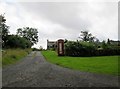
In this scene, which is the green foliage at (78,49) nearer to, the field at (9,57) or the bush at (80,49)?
the bush at (80,49)

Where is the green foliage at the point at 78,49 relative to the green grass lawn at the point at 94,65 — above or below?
above

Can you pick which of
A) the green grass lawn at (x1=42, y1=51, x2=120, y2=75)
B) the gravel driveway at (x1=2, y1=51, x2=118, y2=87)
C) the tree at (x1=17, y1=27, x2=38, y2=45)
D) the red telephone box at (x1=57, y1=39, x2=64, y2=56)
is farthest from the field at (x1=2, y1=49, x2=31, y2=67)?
the tree at (x1=17, y1=27, x2=38, y2=45)

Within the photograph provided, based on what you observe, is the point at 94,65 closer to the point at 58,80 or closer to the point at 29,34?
the point at 58,80

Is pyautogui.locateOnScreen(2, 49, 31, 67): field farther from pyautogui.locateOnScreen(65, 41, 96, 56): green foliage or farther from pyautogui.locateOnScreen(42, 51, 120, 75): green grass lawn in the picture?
pyautogui.locateOnScreen(65, 41, 96, 56): green foliage

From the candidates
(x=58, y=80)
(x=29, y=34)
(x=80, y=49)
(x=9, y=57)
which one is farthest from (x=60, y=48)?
(x=29, y=34)

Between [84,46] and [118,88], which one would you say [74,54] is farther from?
[118,88]

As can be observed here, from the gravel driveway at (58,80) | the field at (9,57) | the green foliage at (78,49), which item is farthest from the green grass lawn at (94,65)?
the green foliage at (78,49)

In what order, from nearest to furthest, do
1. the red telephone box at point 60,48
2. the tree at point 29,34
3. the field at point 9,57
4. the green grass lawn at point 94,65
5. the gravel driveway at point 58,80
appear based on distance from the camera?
the gravel driveway at point 58,80, the green grass lawn at point 94,65, the field at point 9,57, the red telephone box at point 60,48, the tree at point 29,34

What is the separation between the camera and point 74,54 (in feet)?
153

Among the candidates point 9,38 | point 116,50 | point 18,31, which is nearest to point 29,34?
point 18,31

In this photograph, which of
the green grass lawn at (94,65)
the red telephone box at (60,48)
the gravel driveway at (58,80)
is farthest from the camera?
the red telephone box at (60,48)

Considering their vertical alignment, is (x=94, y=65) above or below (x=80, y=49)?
below

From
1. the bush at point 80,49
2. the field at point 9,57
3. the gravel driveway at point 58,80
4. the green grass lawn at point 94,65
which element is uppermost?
the bush at point 80,49

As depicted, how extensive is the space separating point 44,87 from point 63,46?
120ft
